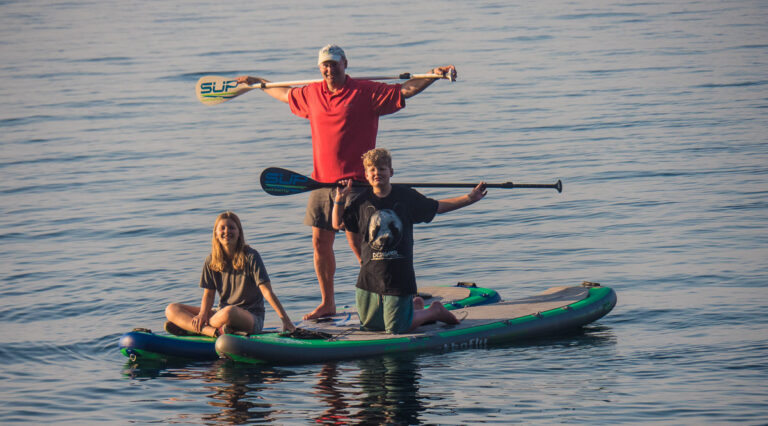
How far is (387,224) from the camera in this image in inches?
306

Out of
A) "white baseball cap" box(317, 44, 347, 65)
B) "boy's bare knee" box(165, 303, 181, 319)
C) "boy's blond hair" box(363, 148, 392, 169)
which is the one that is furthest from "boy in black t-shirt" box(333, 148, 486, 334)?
"boy's bare knee" box(165, 303, 181, 319)

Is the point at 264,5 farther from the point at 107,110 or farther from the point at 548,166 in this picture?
the point at 548,166

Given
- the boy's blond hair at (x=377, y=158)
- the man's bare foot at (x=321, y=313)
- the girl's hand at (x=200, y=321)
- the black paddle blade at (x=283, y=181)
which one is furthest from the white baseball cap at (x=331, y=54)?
the girl's hand at (x=200, y=321)

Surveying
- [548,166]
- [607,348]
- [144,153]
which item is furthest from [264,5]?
[607,348]

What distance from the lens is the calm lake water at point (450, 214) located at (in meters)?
7.51

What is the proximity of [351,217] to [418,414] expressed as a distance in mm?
1666

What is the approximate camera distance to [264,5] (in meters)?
42.4

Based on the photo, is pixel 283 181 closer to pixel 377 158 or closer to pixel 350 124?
pixel 350 124

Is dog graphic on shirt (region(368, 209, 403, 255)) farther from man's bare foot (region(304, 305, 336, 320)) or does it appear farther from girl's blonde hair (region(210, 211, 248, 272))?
man's bare foot (region(304, 305, 336, 320))

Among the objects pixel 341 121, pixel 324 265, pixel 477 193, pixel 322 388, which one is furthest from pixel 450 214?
pixel 322 388

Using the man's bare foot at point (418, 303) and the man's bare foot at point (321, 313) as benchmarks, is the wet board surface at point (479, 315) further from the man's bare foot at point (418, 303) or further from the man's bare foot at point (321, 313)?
the man's bare foot at point (418, 303)

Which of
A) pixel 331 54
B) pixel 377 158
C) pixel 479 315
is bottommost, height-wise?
pixel 479 315

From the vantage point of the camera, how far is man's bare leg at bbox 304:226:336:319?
8656mm

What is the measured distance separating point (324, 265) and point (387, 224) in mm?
1187
